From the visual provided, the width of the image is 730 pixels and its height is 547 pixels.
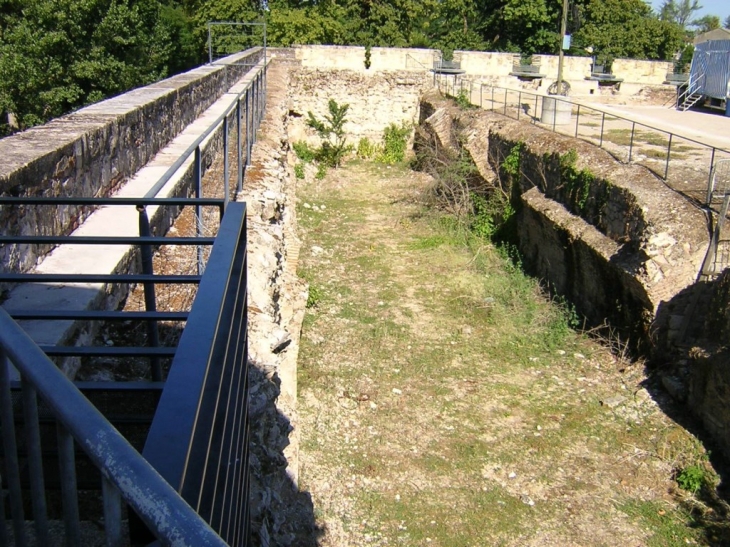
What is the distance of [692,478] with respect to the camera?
25.0 feet

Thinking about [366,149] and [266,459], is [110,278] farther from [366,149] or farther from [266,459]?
Answer: [366,149]

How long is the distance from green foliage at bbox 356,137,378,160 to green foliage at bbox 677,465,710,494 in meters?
16.6

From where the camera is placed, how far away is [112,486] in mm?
1022

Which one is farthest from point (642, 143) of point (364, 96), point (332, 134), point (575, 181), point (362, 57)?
point (362, 57)

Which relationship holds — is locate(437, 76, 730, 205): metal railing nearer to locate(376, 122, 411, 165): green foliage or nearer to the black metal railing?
locate(376, 122, 411, 165): green foliage

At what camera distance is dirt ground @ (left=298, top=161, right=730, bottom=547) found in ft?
23.2

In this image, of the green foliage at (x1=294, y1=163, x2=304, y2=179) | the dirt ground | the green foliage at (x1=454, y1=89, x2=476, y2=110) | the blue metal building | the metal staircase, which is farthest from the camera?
the metal staircase

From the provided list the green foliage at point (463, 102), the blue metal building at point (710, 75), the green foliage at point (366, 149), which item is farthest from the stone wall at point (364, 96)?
the blue metal building at point (710, 75)

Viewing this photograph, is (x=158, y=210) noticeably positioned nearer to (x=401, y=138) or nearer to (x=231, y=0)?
(x=401, y=138)

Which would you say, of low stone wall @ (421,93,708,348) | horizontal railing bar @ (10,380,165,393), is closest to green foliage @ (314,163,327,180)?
low stone wall @ (421,93,708,348)

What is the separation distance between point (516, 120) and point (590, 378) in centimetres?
844

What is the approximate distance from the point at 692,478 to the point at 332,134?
17.2 metres

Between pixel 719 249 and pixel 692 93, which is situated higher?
pixel 692 93

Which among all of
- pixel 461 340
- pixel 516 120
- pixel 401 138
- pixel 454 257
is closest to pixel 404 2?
pixel 401 138
